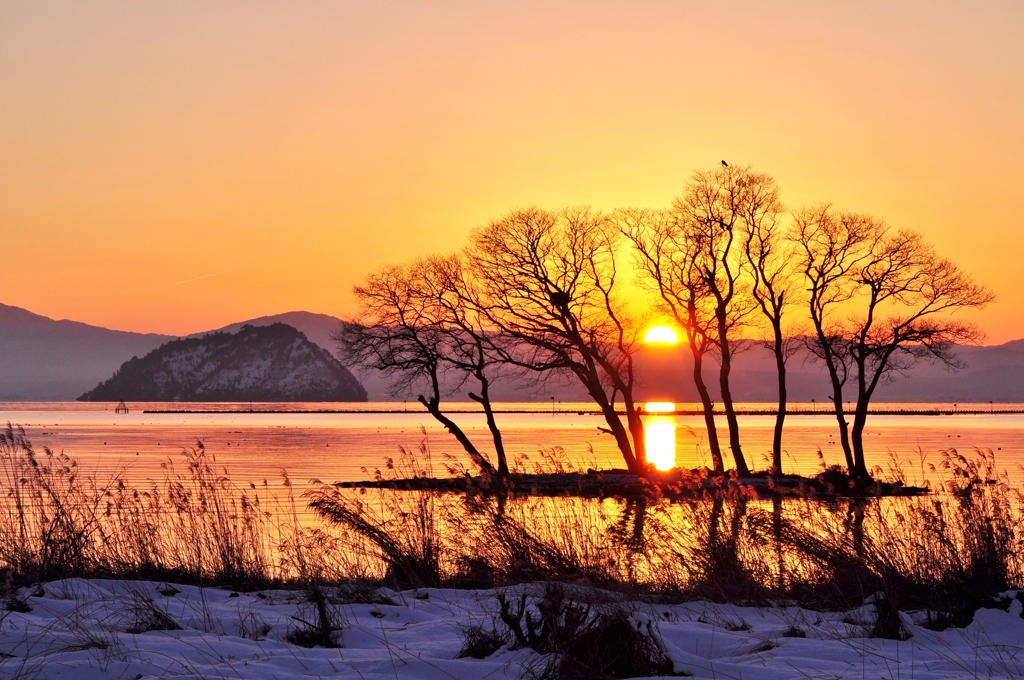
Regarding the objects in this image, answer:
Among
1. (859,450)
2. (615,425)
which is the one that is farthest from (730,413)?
(859,450)

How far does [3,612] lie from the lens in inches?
374

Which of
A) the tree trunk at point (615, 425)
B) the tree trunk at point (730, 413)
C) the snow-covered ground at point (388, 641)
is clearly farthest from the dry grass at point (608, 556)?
the tree trunk at point (615, 425)

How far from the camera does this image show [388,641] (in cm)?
902

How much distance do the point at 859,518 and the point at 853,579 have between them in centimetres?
322

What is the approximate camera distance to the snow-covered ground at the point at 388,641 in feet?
24.7

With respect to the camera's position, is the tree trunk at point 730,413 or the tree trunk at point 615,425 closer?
the tree trunk at point 730,413

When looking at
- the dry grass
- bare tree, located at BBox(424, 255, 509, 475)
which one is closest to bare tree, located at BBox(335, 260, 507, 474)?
bare tree, located at BBox(424, 255, 509, 475)

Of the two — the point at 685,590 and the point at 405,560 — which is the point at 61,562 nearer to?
the point at 405,560

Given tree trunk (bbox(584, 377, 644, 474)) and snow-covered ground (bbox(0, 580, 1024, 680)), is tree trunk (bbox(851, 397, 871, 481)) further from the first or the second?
snow-covered ground (bbox(0, 580, 1024, 680))

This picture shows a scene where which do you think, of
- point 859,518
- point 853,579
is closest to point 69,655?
point 853,579

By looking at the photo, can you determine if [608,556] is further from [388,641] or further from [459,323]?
[459,323]

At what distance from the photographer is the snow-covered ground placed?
24.7 feet

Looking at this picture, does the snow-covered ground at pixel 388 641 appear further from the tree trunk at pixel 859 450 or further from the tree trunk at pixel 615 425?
the tree trunk at pixel 615 425

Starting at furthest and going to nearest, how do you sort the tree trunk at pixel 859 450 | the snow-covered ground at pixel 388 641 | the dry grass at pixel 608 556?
the tree trunk at pixel 859 450 → the dry grass at pixel 608 556 → the snow-covered ground at pixel 388 641
